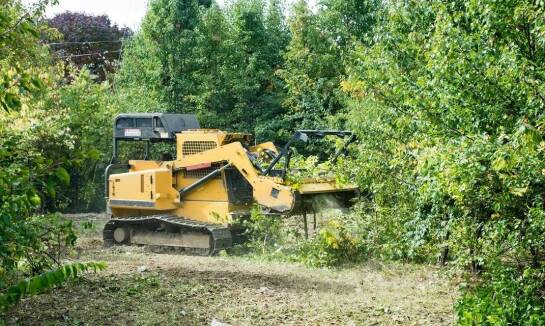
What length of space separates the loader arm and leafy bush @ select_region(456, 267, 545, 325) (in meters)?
5.41

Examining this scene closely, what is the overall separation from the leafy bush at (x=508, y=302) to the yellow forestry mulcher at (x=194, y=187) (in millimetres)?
5476

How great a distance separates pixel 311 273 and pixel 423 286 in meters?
1.78

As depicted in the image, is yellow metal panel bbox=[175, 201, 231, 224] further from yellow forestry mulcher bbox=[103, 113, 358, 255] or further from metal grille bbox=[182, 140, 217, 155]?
metal grille bbox=[182, 140, 217, 155]

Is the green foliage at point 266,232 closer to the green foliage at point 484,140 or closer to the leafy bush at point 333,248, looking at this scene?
the leafy bush at point 333,248

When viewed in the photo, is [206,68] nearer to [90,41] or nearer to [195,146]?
[90,41]

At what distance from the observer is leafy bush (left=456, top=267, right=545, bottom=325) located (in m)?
6.03

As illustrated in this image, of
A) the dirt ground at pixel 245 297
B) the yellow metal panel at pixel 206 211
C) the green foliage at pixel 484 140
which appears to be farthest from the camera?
the yellow metal panel at pixel 206 211

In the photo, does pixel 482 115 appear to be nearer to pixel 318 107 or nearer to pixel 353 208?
pixel 353 208

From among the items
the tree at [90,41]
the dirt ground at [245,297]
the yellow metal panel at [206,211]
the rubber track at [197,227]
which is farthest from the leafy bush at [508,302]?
the tree at [90,41]

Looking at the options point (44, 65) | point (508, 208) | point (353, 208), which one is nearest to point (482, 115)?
point (508, 208)

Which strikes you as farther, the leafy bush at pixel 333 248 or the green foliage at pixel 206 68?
the green foliage at pixel 206 68

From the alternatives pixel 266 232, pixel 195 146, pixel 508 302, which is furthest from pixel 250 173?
pixel 508 302

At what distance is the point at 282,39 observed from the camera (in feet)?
101

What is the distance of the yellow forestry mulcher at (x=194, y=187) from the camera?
12508 mm
